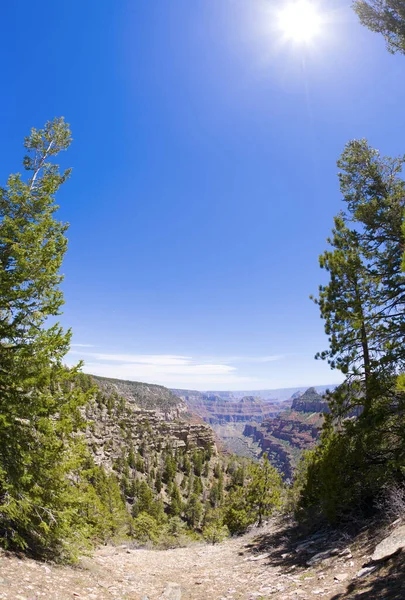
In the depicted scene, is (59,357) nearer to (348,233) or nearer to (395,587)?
(395,587)

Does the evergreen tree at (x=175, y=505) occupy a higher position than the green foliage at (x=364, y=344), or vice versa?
the green foliage at (x=364, y=344)

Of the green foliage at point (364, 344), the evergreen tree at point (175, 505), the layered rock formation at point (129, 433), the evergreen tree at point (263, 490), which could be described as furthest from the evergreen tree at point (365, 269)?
the layered rock formation at point (129, 433)

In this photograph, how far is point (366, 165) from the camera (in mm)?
12984

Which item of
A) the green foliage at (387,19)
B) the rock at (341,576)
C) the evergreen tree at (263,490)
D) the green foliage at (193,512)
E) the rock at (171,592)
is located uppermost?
the green foliage at (387,19)

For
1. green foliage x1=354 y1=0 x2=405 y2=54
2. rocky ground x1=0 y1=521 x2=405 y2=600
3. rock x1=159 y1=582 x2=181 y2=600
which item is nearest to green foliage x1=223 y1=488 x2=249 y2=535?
rocky ground x1=0 y1=521 x2=405 y2=600

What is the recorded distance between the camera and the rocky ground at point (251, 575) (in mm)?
6113

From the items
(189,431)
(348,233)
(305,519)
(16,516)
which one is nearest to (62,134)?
(348,233)

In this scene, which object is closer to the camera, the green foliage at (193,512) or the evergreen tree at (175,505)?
A: the evergreen tree at (175,505)

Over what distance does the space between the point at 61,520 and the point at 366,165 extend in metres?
17.1

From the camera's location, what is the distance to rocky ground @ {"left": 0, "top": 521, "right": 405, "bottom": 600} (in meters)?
6.11

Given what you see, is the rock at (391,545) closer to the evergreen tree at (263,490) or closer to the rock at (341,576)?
the rock at (341,576)

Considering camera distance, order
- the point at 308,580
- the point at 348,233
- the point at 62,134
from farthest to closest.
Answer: the point at 62,134 → the point at 348,233 → the point at 308,580

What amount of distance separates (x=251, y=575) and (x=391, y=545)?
5.42 m

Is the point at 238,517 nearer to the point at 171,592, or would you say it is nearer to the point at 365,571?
the point at 171,592
